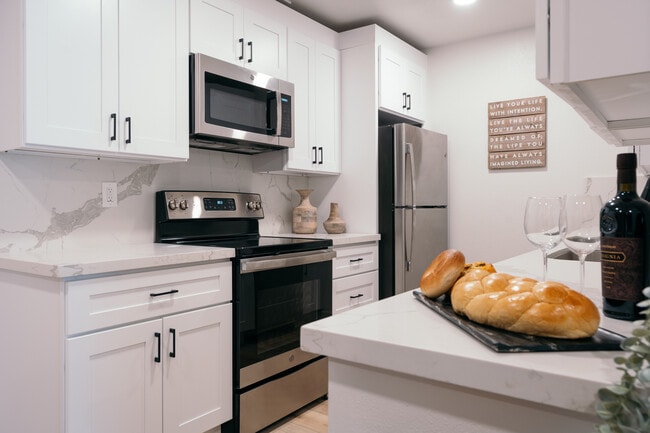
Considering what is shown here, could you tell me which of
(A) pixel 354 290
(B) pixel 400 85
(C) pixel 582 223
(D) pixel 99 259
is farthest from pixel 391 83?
(C) pixel 582 223

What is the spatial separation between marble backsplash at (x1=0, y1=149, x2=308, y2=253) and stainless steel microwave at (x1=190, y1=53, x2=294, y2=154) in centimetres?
21

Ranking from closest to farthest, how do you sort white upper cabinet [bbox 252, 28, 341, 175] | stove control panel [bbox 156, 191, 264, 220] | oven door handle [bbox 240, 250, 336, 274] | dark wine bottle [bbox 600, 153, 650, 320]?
dark wine bottle [bbox 600, 153, 650, 320] → oven door handle [bbox 240, 250, 336, 274] → stove control panel [bbox 156, 191, 264, 220] → white upper cabinet [bbox 252, 28, 341, 175]

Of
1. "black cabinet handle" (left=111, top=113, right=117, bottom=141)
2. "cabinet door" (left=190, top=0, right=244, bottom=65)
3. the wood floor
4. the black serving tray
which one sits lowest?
the wood floor

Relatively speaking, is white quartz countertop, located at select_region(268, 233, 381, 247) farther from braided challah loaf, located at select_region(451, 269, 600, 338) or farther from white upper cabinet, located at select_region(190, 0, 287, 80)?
braided challah loaf, located at select_region(451, 269, 600, 338)

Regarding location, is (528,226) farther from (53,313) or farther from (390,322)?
(53,313)

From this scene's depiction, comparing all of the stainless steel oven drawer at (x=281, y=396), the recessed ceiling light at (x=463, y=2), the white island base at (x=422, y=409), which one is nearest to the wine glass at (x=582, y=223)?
the white island base at (x=422, y=409)

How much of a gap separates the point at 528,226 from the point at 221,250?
1433mm

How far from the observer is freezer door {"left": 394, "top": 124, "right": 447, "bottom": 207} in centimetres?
336

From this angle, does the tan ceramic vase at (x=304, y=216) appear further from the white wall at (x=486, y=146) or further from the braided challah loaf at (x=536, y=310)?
the braided challah loaf at (x=536, y=310)

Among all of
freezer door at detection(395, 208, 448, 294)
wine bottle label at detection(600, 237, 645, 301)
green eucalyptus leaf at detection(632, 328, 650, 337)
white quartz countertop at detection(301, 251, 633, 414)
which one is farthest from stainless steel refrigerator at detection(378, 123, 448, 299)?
green eucalyptus leaf at detection(632, 328, 650, 337)

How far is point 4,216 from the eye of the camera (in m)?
2.03

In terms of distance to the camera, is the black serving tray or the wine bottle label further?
the wine bottle label

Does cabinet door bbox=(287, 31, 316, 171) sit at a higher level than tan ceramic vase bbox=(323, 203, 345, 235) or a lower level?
higher

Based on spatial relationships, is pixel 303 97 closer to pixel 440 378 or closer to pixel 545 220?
pixel 545 220
